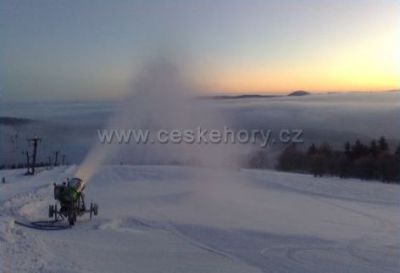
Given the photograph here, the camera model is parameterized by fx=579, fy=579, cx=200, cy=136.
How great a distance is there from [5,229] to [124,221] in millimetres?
4765

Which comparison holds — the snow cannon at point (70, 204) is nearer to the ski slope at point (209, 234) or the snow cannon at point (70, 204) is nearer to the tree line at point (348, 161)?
the ski slope at point (209, 234)

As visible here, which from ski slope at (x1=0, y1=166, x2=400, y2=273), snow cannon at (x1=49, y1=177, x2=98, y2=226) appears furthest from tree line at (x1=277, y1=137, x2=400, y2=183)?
snow cannon at (x1=49, y1=177, x2=98, y2=226)

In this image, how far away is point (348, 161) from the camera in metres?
63.1

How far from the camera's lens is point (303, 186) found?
32.6 metres

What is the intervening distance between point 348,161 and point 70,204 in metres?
50.2

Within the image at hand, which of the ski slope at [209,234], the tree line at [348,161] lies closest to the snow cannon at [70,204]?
the ski slope at [209,234]

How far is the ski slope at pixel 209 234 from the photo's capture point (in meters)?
11.6

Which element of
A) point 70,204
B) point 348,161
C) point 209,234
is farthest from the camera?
point 348,161

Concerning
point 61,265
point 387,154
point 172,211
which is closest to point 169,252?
point 61,265

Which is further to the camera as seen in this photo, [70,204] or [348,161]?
[348,161]

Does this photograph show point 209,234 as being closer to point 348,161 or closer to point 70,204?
point 70,204

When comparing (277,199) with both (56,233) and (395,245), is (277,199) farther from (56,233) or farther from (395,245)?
(56,233)

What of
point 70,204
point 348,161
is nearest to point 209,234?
point 70,204

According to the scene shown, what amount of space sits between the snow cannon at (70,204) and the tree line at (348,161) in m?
37.3
